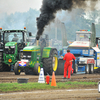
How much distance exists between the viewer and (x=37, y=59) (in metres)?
18.0

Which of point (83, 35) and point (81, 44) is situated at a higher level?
point (83, 35)

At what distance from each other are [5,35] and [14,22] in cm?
3085

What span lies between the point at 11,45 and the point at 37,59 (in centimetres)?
351

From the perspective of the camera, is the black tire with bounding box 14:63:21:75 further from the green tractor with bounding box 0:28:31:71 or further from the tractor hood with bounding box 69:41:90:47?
the tractor hood with bounding box 69:41:90:47

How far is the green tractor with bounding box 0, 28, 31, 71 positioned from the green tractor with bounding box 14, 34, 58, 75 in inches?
108

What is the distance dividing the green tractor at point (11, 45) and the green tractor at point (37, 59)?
2.75 m

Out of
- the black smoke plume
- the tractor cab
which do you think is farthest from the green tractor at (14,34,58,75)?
the tractor cab

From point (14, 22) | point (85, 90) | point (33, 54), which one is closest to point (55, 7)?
point (33, 54)

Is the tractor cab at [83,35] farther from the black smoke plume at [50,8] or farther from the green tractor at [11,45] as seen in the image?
the green tractor at [11,45]

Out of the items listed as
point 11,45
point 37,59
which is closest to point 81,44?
point 37,59

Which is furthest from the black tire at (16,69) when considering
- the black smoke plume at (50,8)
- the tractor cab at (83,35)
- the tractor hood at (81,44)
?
the tractor cab at (83,35)

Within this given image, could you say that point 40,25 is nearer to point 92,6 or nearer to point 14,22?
point 92,6

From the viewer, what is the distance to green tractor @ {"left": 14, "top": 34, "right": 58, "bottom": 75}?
17438 mm

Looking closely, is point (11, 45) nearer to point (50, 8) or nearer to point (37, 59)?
point (37, 59)
